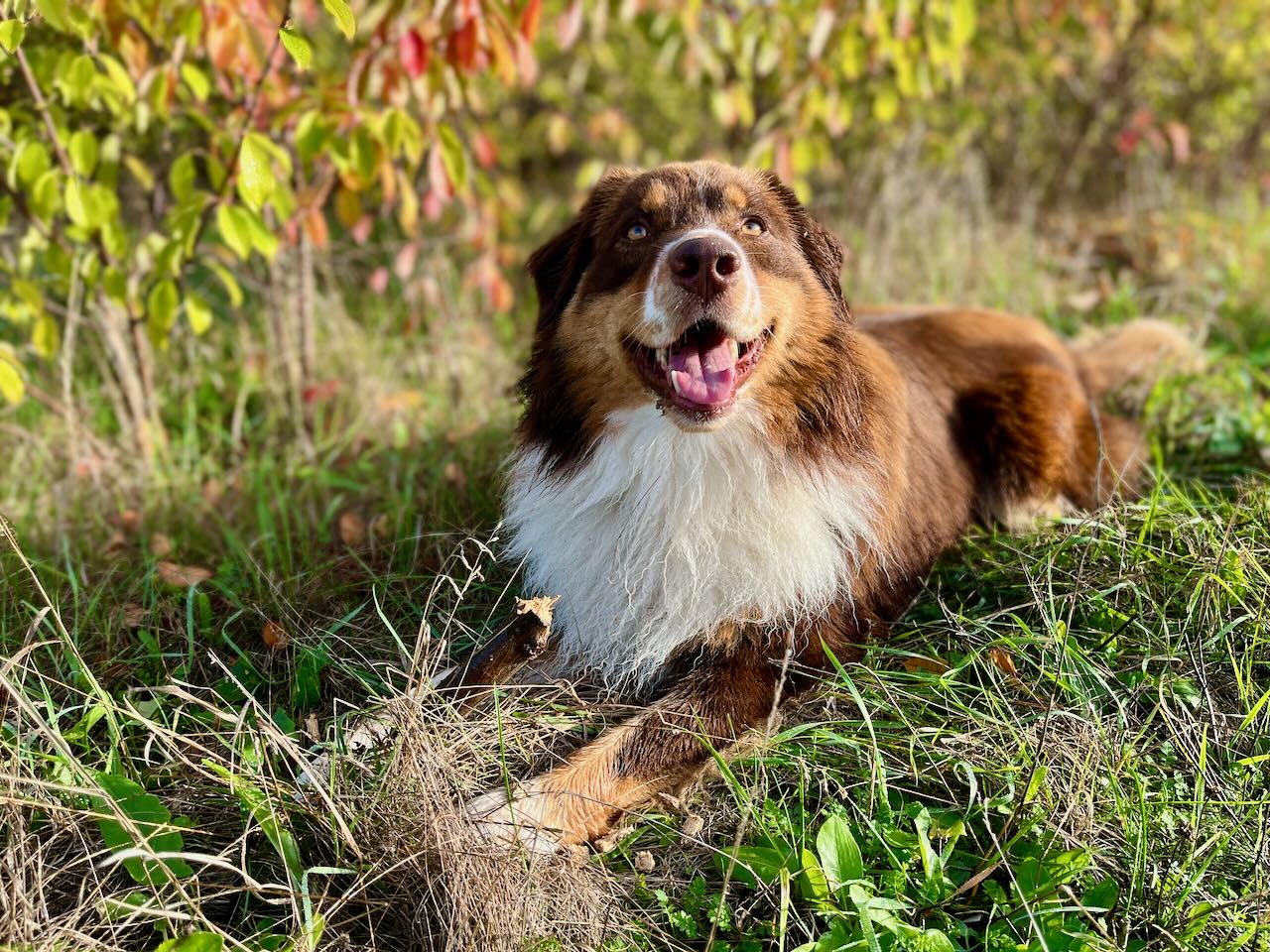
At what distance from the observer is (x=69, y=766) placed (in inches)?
88.0

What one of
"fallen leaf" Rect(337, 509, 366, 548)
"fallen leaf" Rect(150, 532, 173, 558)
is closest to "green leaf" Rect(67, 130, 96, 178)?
"fallen leaf" Rect(150, 532, 173, 558)

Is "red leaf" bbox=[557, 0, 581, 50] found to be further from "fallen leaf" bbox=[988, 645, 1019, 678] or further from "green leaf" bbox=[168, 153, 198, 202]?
"fallen leaf" bbox=[988, 645, 1019, 678]

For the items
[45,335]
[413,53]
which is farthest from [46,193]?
[413,53]

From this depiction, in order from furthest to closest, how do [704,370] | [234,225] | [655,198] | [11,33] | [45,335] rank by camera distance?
[45,335], [234,225], [655,198], [704,370], [11,33]

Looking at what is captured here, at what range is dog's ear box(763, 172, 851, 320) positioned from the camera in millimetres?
3098

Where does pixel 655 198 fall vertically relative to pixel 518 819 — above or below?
above

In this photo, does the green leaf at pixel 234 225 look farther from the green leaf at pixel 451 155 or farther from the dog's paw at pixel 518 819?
the dog's paw at pixel 518 819

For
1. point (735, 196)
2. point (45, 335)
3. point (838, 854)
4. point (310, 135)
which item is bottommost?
point (838, 854)

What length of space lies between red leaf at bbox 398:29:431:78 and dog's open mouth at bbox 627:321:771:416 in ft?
5.76

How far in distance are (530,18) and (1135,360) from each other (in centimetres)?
301

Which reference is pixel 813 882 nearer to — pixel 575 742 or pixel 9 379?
pixel 575 742

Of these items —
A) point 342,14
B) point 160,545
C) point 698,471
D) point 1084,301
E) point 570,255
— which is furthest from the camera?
point 1084,301

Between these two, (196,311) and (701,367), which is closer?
(701,367)

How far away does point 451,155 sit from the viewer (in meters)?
4.04
